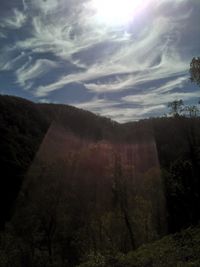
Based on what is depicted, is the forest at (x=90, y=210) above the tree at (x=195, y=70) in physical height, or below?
below

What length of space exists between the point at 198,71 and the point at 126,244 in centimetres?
3350

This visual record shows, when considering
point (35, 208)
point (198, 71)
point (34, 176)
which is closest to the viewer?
point (198, 71)

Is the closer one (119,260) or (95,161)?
(119,260)

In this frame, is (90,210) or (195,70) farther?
(90,210)

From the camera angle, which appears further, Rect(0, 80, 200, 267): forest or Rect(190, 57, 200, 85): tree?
Rect(0, 80, 200, 267): forest

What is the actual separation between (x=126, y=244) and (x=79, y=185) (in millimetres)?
11009

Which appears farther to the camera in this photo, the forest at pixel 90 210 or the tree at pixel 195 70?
the forest at pixel 90 210

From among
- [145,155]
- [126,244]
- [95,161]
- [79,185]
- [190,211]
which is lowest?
[126,244]

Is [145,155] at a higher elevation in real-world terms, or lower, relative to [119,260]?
higher

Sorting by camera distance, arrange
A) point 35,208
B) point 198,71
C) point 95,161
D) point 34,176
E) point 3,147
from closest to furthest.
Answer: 1. point 198,71
2. point 35,208
3. point 34,176
4. point 95,161
5. point 3,147

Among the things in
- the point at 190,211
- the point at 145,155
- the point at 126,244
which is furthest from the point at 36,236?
the point at 145,155

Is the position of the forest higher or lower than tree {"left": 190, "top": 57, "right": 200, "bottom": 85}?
lower

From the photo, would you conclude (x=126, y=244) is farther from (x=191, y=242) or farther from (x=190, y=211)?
(x=191, y=242)

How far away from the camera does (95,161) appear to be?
198 ft
